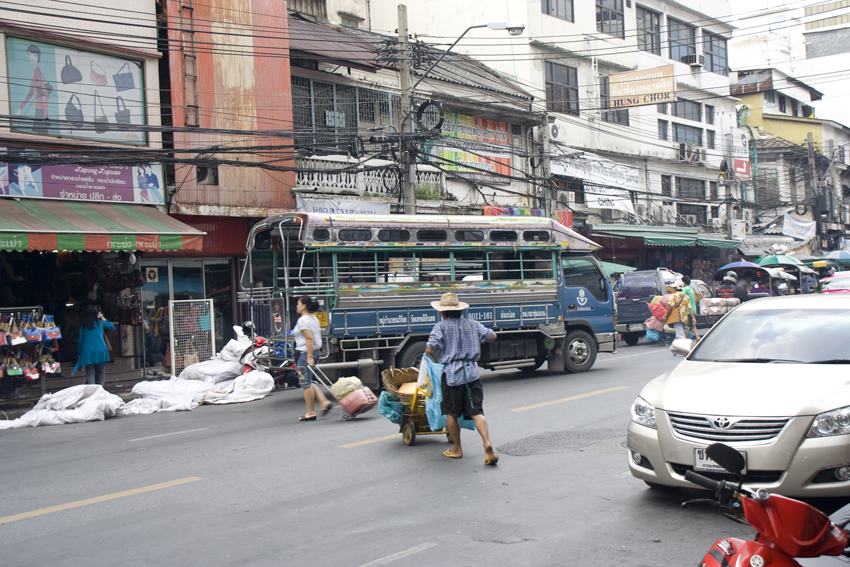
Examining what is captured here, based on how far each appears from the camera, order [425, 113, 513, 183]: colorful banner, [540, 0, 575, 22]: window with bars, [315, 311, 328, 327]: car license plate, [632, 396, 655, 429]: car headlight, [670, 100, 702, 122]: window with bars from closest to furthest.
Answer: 1. [632, 396, 655, 429]: car headlight
2. [315, 311, 328, 327]: car license plate
3. [425, 113, 513, 183]: colorful banner
4. [540, 0, 575, 22]: window with bars
5. [670, 100, 702, 122]: window with bars

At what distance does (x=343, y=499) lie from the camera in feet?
19.7

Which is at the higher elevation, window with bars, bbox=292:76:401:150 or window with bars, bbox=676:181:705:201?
window with bars, bbox=292:76:401:150

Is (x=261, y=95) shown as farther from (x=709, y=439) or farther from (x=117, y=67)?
(x=709, y=439)

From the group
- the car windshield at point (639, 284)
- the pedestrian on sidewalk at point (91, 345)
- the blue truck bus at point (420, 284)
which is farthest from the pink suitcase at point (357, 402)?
the car windshield at point (639, 284)

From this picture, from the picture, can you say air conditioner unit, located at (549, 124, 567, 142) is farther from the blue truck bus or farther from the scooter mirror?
the scooter mirror

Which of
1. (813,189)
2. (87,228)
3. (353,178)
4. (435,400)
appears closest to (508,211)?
(353,178)

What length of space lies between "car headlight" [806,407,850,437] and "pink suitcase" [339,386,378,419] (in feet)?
19.3

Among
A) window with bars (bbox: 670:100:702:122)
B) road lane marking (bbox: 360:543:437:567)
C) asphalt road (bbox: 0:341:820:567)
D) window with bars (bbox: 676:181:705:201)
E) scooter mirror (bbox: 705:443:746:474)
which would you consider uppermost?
window with bars (bbox: 670:100:702:122)

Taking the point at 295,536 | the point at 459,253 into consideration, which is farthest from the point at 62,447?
the point at 459,253

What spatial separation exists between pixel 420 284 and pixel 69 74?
28.5 feet

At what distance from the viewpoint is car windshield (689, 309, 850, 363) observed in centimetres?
561

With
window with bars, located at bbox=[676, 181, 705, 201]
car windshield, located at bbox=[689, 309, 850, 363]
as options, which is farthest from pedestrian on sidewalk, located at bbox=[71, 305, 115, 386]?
window with bars, located at bbox=[676, 181, 705, 201]

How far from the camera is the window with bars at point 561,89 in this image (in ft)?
90.5

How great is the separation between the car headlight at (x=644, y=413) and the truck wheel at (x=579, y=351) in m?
8.60
